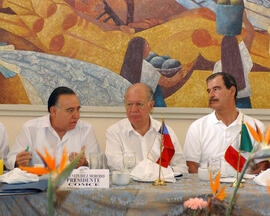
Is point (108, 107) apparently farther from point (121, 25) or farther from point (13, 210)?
point (13, 210)

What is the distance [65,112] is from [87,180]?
110 centimetres

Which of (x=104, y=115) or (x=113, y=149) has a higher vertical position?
(x=104, y=115)

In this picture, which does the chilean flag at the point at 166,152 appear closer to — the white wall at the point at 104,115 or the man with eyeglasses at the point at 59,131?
the man with eyeglasses at the point at 59,131

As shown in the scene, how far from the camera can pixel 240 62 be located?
4020mm

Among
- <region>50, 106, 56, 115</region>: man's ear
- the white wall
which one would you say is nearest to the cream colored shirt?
<region>50, 106, 56, 115</region>: man's ear

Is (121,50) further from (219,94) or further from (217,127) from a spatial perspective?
(217,127)

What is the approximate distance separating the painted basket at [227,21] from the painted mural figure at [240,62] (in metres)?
0.05

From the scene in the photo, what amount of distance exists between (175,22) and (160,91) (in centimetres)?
72

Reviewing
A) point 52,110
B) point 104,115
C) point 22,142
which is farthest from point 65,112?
point 104,115

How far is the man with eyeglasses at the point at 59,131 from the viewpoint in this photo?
3188 mm

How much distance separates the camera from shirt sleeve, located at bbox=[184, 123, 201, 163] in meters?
3.43

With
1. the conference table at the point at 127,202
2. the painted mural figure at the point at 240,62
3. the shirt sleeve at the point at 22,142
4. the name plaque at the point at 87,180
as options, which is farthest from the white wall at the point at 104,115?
the conference table at the point at 127,202

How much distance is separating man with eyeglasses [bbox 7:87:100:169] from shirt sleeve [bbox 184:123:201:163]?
789mm

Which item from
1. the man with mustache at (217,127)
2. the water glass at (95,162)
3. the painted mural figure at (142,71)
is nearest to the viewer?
the water glass at (95,162)
